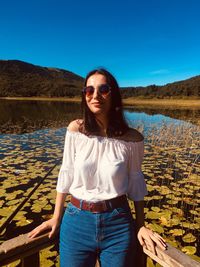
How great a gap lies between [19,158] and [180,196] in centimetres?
601

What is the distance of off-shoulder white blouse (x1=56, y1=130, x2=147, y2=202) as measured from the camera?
1823mm

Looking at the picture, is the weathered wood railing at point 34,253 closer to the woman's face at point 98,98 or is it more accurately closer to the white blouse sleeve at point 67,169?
the white blouse sleeve at point 67,169

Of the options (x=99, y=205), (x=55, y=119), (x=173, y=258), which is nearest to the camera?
(x=173, y=258)

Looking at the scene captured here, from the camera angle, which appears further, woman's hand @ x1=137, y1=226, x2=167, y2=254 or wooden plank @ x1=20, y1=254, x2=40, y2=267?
wooden plank @ x1=20, y1=254, x2=40, y2=267

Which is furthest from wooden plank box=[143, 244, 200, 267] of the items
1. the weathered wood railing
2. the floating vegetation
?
the floating vegetation

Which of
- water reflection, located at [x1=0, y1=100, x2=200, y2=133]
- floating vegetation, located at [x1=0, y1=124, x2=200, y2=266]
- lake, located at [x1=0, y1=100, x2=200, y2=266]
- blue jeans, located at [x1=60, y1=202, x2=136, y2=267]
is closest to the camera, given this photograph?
blue jeans, located at [x1=60, y1=202, x2=136, y2=267]

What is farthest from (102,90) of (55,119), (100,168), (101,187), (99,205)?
(55,119)

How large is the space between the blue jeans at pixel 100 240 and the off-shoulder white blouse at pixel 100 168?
154mm

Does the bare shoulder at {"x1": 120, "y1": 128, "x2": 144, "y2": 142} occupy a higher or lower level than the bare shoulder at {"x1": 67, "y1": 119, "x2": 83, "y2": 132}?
lower

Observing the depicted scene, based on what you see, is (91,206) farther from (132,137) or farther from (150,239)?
(132,137)

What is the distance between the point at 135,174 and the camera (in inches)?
76.1

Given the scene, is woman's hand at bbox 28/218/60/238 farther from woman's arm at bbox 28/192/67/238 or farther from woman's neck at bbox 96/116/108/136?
woman's neck at bbox 96/116/108/136

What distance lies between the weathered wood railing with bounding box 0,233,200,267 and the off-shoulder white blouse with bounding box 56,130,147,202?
0.41 meters

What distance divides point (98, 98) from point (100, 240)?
3.59 ft
